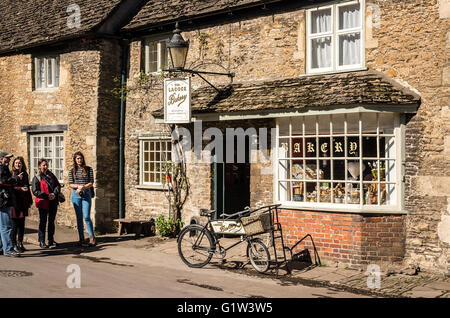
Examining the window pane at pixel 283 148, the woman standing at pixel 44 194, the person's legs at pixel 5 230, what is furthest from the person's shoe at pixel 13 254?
the window pane at pixel 283 148

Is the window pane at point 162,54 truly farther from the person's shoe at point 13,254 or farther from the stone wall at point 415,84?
the person's shoe at point 13,254

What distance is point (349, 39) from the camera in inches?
423

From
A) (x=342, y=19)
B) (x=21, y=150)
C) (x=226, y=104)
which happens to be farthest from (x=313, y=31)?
(x=21, y=150)

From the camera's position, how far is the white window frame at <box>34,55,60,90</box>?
1559 cm

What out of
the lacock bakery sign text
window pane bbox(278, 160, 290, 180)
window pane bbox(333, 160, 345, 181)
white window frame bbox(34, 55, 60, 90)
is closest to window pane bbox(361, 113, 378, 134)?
window pane bbox(333, 160, 345, 181)

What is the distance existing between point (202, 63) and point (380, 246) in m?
6.25

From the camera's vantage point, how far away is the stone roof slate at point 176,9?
40.3 feet

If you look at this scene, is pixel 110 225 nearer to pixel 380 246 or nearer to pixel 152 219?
pixel 152 219

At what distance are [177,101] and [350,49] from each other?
13.2 feet

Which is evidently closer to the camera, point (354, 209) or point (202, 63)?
point (354, 209)

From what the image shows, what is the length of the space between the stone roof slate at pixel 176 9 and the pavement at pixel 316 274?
5.40 meters

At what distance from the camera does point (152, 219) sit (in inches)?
541

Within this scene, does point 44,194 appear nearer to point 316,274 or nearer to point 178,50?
point 178,50

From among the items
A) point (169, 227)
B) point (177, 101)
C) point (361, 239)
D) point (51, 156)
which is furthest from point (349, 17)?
point (51, 156)
